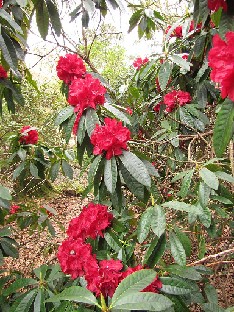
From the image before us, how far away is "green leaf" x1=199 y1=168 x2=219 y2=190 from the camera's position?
123cm

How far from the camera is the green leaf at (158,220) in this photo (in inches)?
44.8

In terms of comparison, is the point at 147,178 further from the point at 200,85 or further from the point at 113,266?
the point at 200,85

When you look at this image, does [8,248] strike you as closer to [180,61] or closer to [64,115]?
[64,115]

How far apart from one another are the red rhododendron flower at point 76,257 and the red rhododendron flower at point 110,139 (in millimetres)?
381

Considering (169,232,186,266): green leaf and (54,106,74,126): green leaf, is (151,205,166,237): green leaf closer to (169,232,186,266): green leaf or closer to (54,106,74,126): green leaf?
(169,232,186,266): green leaf

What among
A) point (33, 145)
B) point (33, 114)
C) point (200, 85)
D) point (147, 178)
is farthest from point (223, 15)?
point (33, 114)

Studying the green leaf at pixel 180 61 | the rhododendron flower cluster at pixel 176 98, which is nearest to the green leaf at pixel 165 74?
the green leaf at pixel 180 61

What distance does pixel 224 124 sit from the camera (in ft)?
2.25

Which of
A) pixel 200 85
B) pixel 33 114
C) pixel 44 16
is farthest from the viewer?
pixel 33 114

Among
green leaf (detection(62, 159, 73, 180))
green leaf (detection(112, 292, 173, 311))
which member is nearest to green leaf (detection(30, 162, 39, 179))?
green leaf (detection(62, 159, 73, 180))

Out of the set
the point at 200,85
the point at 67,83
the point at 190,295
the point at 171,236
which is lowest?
the point at 190,295

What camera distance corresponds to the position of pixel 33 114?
5.03m

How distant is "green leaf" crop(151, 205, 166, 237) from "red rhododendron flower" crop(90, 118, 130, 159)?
10.1 inches

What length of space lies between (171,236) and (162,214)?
140mm
